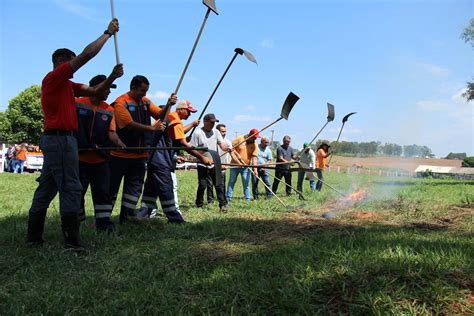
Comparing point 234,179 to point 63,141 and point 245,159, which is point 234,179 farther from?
point 63,141

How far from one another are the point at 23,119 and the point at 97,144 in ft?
128

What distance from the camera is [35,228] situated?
396 cm

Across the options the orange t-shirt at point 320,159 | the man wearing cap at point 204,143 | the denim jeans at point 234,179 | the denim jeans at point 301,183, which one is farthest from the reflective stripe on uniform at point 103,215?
the orange t-shirt at point 320,159

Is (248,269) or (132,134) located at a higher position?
(132,134)

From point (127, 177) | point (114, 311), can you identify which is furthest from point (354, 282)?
point (127, 177)

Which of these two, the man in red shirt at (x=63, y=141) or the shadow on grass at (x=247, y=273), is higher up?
the man in red shirt at (x=63, y=141)

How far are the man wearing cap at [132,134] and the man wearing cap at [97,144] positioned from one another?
7.6 inches

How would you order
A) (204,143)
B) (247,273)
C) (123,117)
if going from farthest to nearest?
(204,143), (123,117), (247,273)

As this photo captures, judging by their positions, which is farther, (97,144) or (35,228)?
(97,144)

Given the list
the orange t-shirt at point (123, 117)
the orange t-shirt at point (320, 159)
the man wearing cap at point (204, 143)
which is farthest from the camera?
the orange t-shirt at point (320, 159)

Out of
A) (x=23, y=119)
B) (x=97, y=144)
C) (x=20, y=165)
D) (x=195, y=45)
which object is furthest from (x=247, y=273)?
(x=23, y=119)

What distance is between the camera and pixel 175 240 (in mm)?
4164

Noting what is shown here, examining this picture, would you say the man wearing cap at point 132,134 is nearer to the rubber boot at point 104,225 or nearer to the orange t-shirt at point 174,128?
the rubber boot at point 104,225

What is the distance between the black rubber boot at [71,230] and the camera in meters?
3.79
